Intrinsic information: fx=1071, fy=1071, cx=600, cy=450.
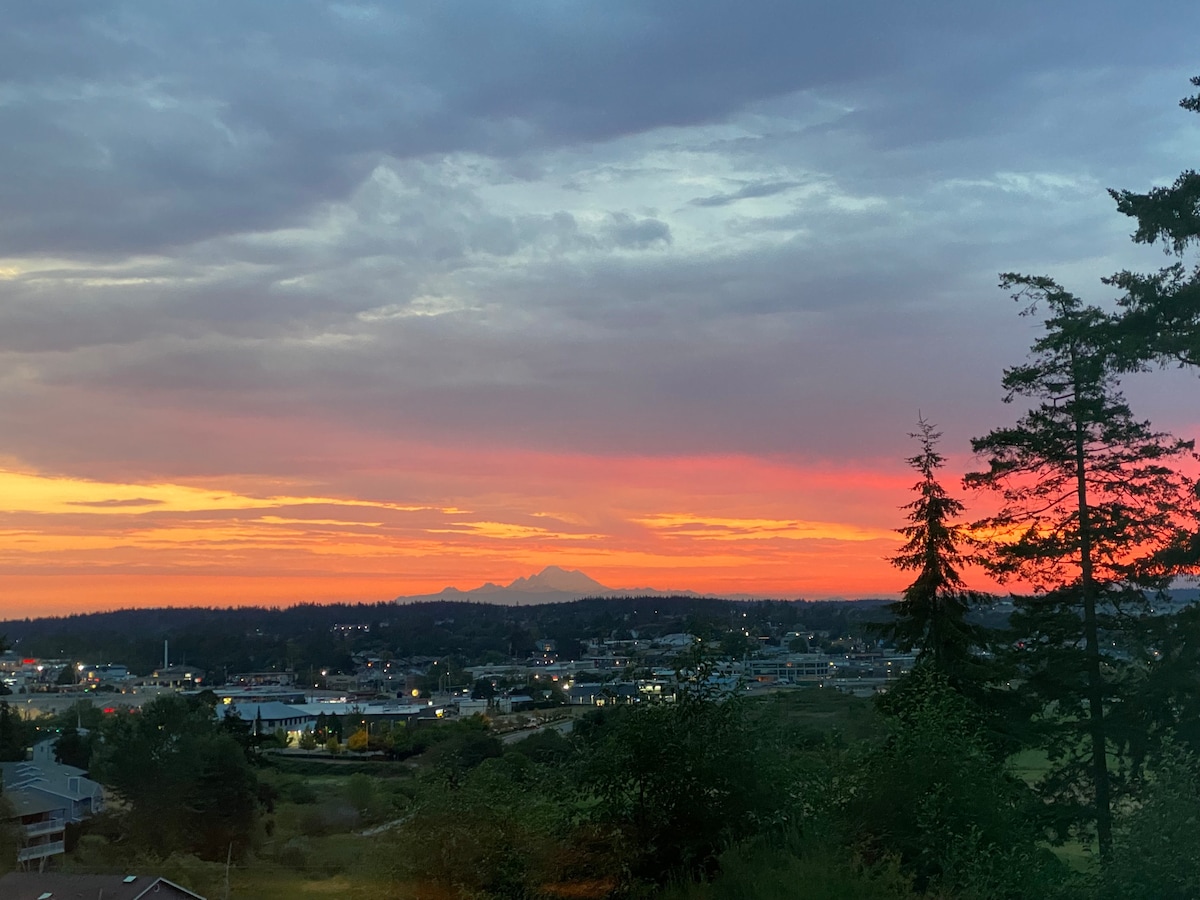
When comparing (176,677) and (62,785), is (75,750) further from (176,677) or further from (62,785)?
(176,677)

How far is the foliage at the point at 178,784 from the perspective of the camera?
33031 millimetres

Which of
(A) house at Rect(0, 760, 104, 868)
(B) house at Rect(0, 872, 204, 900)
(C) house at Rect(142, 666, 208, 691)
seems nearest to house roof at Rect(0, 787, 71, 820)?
(A) house at Rect(0, 760, 104, 868)

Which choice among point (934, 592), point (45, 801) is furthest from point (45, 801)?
point (934, 592)

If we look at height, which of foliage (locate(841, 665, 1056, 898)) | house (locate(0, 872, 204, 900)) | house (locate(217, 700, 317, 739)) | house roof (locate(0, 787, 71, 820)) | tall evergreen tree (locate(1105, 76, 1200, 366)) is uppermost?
tall evergreen tree (locate(1105, 76, 1200, 366))

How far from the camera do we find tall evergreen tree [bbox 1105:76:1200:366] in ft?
49.1

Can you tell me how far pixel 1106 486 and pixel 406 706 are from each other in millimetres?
57386

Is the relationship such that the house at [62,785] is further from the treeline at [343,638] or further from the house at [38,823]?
the treeline at [343,638]

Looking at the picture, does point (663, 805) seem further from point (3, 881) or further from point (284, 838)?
point (284, 838)

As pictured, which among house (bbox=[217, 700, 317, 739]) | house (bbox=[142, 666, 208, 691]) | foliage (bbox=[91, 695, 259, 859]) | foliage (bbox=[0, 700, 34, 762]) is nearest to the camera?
foliage (bbox=[91, 695, 259, 859])

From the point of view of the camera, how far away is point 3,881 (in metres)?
19.3

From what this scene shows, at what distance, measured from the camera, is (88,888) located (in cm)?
1836

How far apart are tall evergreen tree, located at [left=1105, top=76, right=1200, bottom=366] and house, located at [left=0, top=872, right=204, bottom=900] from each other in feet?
59.0

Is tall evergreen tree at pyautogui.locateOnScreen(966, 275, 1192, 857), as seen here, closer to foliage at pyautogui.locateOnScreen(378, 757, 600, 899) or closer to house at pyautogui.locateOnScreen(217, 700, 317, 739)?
foliage at pyautogui.locateOnScreen(378, 757, 600, 899)

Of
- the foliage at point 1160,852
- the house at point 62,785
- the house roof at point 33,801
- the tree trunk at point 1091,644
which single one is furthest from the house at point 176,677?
the foliage at point 1160,852
